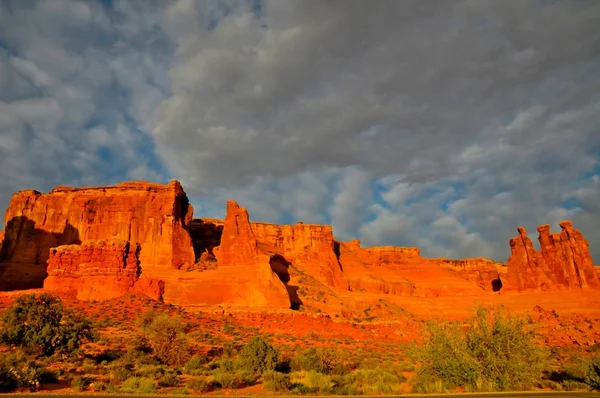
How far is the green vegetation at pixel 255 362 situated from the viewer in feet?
50.5

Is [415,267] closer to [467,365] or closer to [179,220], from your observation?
[179,220]

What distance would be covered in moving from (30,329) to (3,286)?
163 feet

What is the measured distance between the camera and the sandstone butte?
4425 centimetres

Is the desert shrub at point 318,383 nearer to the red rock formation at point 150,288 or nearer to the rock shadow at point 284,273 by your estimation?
the red rock formation at point 150,288

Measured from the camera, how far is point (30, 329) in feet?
77.7

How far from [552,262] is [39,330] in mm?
95220

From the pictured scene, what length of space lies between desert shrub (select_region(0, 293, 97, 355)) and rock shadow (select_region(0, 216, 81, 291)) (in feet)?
156

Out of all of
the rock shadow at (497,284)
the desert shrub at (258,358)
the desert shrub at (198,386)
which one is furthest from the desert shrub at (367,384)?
the rock shadow at (497,284)

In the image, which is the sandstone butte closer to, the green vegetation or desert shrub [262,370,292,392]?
the green vegetation

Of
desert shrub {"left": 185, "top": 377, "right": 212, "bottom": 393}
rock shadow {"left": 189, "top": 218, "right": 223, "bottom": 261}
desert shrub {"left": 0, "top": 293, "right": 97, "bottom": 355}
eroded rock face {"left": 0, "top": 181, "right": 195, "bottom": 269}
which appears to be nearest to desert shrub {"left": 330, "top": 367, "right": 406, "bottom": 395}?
desert shrub {"left": 185, "top": 377, "right": 212, "bottom": 393}

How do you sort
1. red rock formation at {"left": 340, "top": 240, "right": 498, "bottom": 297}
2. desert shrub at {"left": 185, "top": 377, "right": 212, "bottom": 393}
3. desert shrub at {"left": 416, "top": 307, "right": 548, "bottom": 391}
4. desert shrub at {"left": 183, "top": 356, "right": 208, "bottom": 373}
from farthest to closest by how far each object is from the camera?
red rock formation at {"left": 340, "top": 240, "right": 498, "bottom": 297} → desert shrub at {"left": 183, "top": 356, "right": 208, "bottom": 373} → desert shrub at {"left": 185, "top": 377, "right": 212, "bottom": 393} → desert shrub at {"left": 416, "top": 307, "right": 548, "bottom": 391}

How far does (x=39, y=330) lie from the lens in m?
23.7

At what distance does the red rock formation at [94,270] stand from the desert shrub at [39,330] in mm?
17313

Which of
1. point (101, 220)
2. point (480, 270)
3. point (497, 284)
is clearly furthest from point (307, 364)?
point (480, 270)
